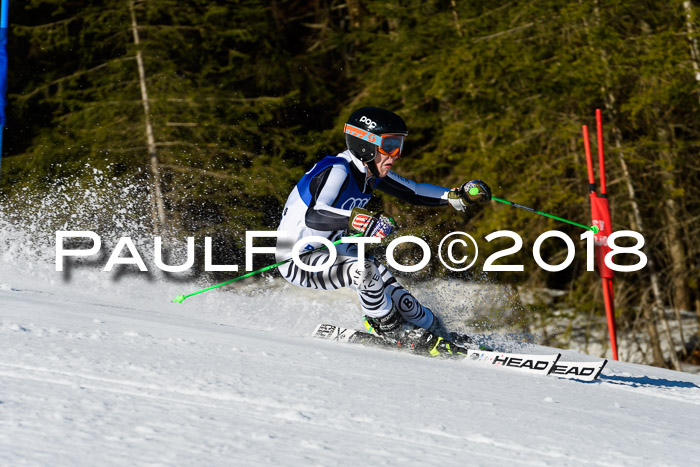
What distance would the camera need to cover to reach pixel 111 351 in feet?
10.1

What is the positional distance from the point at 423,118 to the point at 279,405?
9376 mm

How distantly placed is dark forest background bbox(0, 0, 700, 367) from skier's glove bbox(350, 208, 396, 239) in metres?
6.31

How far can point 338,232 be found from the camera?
480 centimetres

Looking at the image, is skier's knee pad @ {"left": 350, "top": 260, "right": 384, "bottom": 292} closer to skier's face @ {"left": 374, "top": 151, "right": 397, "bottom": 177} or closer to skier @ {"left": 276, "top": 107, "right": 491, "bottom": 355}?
skier @ {"left": 276, "top": 107, "right": 491, "bottom": 355}

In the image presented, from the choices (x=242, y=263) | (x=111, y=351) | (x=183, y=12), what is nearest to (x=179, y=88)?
(x=183, y=12)

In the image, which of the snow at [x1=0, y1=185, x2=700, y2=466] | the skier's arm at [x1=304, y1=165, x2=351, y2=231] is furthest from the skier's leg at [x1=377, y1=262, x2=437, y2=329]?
the skier's arm at [x1=304, y1=165, x2=351, y2=231]

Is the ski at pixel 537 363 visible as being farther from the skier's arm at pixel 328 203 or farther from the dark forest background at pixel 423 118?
the dark forest background at pixel 423 118

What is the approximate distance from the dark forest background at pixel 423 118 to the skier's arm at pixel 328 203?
6.08m

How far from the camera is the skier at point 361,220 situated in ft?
14.7

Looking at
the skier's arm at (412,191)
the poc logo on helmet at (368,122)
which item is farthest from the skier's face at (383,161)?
the skier's arm at (412,191)

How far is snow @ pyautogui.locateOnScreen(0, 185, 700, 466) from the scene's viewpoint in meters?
1.99

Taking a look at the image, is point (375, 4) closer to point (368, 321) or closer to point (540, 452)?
point (368, 321)

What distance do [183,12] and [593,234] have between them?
7.37 metres

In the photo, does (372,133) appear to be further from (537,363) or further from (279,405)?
(279,405)
